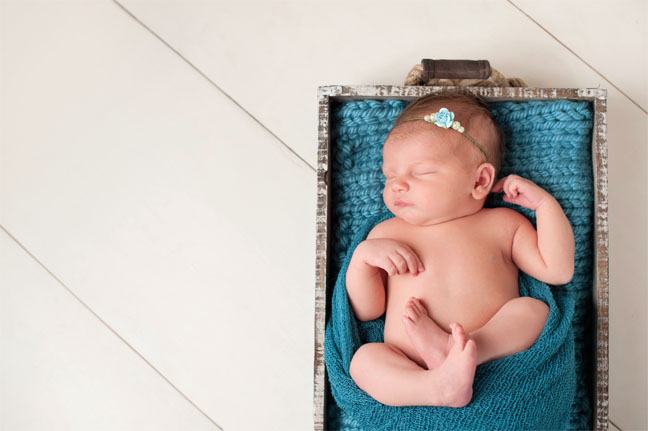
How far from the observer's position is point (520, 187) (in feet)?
3.90

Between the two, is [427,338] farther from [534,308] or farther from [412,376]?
[534,308]

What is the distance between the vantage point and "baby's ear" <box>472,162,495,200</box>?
1.18 meters

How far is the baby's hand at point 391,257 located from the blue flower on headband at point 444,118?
0.20 metres

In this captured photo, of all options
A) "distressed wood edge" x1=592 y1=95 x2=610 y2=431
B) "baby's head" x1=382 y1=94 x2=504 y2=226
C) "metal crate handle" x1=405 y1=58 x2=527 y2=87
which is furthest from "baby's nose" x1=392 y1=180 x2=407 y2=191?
"distressed wood edge" x1=592 y1=95 x2=610 y2=431

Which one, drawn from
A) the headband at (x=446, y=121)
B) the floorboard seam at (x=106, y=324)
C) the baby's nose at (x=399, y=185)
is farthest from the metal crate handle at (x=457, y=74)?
the floorboard seam at (x=106, y=324)

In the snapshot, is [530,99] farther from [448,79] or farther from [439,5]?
[439,5]

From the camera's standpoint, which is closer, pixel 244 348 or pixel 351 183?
pixel 351 183

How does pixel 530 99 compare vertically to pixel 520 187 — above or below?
above

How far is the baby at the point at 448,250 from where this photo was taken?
1112 millimetres

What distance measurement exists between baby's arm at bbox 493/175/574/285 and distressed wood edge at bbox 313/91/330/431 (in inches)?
11.3

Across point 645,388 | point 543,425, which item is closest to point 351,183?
point 543,425

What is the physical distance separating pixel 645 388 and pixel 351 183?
0.69 metres

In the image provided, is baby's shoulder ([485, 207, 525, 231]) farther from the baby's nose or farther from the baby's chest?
the baby's nose

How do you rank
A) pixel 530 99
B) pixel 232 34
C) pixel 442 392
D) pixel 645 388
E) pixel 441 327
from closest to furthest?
pixel 442 392 → pixel 441 327 → pixel 530 99 → pixel 645 388 → pixel 232 34
